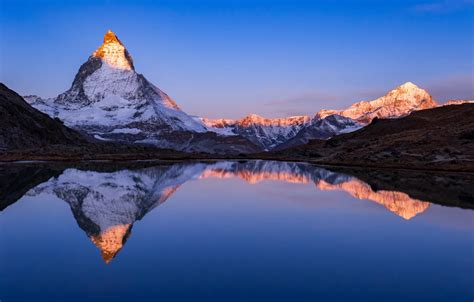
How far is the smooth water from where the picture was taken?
1791cm

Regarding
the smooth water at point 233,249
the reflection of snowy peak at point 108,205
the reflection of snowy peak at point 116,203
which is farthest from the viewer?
the reflection of snowy peak at point 116,203

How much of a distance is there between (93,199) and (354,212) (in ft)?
78.3

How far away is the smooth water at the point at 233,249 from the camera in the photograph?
1791cm

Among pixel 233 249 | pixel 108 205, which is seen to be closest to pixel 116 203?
pixel 108 205

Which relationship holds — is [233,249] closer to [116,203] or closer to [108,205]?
[108,205]

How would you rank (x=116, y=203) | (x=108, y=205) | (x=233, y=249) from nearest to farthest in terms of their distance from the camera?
1. (x=233, y=249)
2. (x=108, y=205)
3. (x=116, y=203)

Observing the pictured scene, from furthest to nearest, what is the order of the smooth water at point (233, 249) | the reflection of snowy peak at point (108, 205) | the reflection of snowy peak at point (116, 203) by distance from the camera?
the reflection of snowy peak at point (116, 203) → the reflection of snowy peak at point (108, 205) → the smooth water at point (233, 249)

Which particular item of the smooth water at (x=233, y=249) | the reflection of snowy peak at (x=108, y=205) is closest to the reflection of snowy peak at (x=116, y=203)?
the reflection of snowy peak at (x=108, y=205)

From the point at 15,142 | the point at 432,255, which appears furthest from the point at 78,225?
the point at 15,142

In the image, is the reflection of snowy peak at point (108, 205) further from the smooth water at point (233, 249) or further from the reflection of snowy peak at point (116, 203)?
the smooth water at point (233, 249)

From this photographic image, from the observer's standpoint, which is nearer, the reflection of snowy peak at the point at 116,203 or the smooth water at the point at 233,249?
the smooth water at the point at 233,249

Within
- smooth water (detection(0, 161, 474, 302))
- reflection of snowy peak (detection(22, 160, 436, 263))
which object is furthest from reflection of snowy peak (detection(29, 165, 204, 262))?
smooth water (detection(0, 161, 474, 302))

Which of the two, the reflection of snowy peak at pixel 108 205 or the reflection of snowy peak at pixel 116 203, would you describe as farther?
the reflection of snowy peak at pixel 116 203

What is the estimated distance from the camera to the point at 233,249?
81.9 ft
